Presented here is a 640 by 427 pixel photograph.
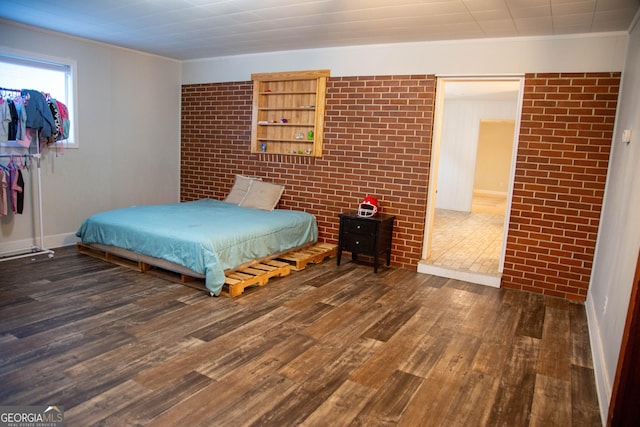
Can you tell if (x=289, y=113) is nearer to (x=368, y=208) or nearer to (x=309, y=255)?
(x=368, y=208)

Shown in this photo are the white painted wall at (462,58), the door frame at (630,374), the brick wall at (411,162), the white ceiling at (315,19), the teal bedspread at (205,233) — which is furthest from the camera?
the brick wall at (411,162)

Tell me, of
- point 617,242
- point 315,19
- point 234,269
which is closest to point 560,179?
point 617,242

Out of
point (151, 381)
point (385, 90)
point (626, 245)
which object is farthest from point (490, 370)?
point (385, 90)

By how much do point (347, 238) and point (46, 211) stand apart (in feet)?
11.9

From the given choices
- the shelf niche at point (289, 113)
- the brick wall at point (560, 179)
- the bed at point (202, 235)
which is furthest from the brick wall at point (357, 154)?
the brick wall at point (560, 179)

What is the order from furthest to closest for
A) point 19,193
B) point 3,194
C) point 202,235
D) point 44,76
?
point 44,76 < point 19,193 < point 3,194 < point 202,235

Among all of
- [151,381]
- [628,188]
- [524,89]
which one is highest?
[524,89]

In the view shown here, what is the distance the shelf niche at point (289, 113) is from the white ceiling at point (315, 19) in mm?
534

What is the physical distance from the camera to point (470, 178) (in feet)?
32.4

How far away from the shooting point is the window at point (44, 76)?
15.8 feet

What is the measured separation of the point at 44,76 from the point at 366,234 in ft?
13.9

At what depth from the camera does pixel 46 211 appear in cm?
524

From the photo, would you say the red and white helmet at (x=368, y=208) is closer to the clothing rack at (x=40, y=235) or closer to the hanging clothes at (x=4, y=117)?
the clothing rack at (x=40, y=235)

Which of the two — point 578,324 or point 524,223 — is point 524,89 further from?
point 578,324
